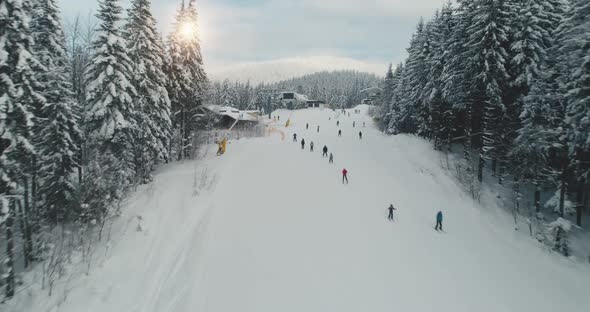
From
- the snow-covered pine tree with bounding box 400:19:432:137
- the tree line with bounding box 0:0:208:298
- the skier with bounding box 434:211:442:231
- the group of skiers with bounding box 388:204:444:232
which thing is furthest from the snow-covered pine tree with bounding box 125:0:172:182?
the snow-covered pine tree with bounding box 400:19:432:137

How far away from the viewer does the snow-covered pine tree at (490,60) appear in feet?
89.4

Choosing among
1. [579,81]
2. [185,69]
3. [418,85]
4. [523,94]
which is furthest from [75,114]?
[418,85]

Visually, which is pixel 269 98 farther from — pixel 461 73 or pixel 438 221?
pixel 438 221

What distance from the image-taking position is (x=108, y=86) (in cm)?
2175

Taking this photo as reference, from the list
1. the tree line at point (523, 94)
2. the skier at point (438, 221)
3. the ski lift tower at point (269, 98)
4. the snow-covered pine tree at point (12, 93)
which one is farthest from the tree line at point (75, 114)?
the ski lift tower at point (269, 98)

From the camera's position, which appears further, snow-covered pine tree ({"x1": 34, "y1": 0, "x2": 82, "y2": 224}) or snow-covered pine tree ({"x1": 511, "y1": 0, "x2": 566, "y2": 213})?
snow-covered pine tree ({"x1": 511, "y1": 0, "x2": 566, "y2": 213})

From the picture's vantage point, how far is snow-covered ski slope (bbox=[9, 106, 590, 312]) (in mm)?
12625

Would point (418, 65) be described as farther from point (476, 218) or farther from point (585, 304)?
point (585, 304)

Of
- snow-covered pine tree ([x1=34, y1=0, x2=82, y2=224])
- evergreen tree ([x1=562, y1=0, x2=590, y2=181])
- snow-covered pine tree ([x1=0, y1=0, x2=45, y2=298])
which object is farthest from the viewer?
snow-covered pine tree ([x1=34, y1=0, x2=82, y2=224])

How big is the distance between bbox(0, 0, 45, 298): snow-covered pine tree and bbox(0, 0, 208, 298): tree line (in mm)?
38

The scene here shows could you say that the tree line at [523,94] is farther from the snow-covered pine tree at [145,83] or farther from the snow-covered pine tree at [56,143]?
the snow-covered pine tree at [56,143]

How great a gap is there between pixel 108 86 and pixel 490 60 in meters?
27.9

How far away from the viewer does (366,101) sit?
134500mm

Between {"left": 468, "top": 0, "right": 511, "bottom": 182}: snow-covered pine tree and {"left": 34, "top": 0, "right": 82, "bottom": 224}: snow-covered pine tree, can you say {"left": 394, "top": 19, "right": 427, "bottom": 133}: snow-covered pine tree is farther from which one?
{"left": 34, "top": 0, "right": 82, "bottom": 224}: snow-covered pine tree
